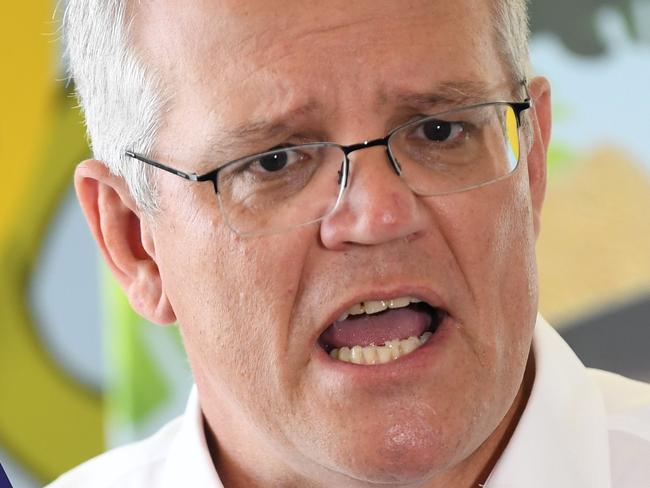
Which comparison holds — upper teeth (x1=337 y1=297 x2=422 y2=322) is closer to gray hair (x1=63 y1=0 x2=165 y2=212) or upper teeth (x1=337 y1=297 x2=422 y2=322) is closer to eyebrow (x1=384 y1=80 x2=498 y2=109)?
eyebrow (x1=384 y1=80 x2=498 y2=109)

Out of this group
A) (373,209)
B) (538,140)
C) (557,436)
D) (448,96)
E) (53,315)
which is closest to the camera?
(373,209)

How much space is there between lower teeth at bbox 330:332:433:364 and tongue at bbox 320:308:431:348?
10 mm

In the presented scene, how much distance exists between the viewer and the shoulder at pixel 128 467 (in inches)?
75.5

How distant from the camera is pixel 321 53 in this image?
4.58 feet

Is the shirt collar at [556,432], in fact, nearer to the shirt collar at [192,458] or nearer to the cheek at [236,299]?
the shirt collar at [192,458]

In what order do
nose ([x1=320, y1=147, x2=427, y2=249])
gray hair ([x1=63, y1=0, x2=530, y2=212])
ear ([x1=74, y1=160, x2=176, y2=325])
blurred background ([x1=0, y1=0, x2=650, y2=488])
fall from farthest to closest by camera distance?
blurred background ([x1=0, y1=0, x2=650, y2=488]), ear ([x1=74, y1=160, x2=176, y2=325]), gray hair ([x1=63, y1=0, x2=530, y2=212]), nose ([x1=320, y1=147, x2=427, y2=249])

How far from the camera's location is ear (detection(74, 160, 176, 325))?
5.46ft

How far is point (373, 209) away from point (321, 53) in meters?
0.21

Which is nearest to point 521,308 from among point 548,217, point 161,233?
point 161,233

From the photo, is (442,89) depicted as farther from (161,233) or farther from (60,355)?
(60,355)

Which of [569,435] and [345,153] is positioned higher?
[345,153]

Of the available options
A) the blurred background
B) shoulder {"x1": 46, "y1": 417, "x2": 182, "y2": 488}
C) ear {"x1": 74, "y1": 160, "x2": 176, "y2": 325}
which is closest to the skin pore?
ear {"x1": 74, "y1": 160, "x2": 176, "y2": 325}

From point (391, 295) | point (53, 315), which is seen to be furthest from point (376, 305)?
point (53, 315)

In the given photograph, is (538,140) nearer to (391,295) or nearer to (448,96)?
(448,96)
